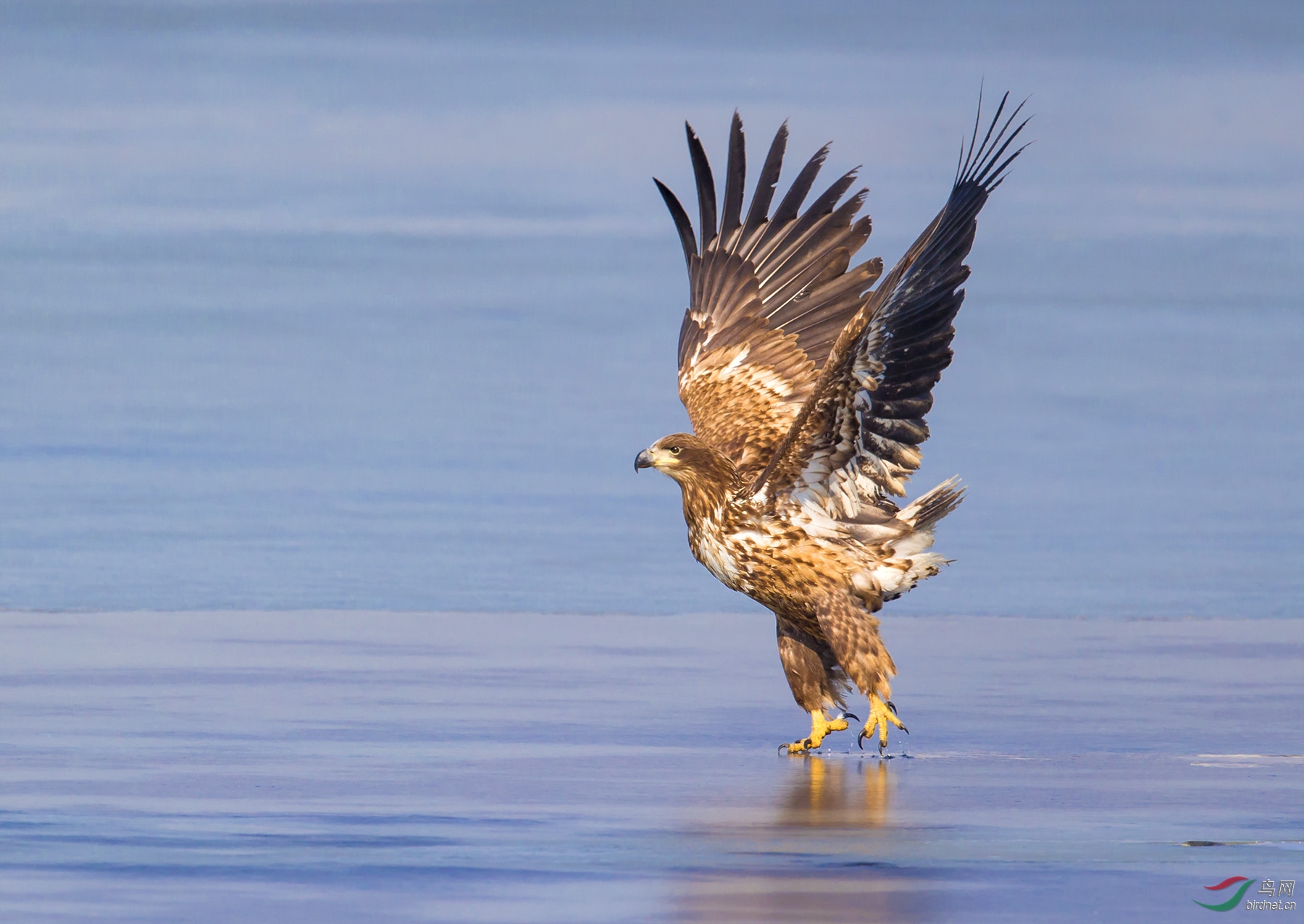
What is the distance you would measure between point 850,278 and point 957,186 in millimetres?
2868

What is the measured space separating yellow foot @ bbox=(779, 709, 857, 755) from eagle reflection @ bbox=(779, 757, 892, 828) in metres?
0.13

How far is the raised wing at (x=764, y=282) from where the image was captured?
12445 millimetres

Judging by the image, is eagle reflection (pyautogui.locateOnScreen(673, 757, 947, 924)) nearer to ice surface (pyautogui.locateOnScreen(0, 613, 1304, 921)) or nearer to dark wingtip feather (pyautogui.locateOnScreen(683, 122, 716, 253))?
ice surface (pyautogui.locateOnScreen(0, 613, 1304, 921))

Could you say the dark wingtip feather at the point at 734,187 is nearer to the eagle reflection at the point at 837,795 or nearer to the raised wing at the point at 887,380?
the raised wing at the point at 887,380

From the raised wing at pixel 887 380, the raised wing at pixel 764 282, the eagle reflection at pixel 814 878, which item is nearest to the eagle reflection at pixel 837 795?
the eagle reflection at pixel 814 878

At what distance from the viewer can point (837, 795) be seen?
837 cm

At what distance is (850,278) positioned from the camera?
12.9 metres

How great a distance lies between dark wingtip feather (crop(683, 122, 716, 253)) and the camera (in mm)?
13133

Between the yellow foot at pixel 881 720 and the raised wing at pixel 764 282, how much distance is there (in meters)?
2.75

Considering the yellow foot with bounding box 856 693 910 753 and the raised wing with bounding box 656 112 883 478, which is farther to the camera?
the raised wing with bounding box 656 112 883 478

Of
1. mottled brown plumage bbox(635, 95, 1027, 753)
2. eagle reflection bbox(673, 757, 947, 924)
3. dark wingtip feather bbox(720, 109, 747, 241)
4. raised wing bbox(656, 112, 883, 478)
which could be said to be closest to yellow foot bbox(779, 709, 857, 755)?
mottled brown plumage bbox(635, 95, 1027, 753)

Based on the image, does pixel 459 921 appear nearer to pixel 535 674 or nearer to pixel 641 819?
pixel 641 819

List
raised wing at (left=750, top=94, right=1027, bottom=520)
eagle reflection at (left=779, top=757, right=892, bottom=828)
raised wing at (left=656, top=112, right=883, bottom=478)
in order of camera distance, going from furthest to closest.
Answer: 1. raised wing at (left=656, top=112, right=883, bottom=478)
2. raised wing at (left=750, top=94, right=1027, bottom=520)
3. eagle reflection at (left=779, top=757, right=892, bottom=828)

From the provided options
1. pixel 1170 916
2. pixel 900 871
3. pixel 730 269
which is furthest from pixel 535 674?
pixel 1170 916
